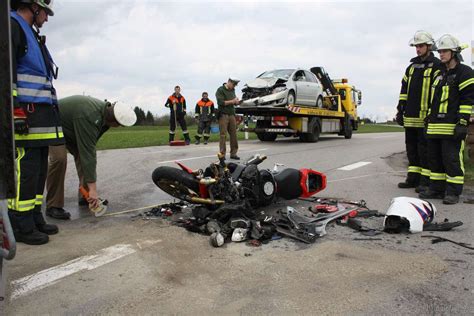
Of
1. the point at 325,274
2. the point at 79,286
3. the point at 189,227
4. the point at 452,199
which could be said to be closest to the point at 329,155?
the point at 452,199

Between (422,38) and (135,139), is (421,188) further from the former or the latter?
(135,139)

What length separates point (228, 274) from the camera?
323 cm

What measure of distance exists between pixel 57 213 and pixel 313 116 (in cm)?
1260

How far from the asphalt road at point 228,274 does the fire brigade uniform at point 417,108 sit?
195 cm

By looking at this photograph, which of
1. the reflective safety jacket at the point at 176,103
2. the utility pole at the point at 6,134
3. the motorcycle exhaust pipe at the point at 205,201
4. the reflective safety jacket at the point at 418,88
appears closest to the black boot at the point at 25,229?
the motorcycle exhaust pipe at the point at 205,201

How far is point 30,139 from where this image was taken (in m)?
3.86

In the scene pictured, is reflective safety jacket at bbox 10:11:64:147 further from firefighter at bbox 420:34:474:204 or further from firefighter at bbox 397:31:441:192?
firefighter at bbox 397:31:441:192

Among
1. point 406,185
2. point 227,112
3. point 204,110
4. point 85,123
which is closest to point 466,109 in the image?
point 406,185

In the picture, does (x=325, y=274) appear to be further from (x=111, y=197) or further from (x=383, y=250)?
(x=111, y=197)

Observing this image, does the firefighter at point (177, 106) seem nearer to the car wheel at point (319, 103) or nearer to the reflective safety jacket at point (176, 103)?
the reflective safety jacket at point (176, 103)

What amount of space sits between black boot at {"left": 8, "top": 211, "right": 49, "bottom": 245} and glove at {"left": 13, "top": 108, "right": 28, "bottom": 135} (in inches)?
29.0

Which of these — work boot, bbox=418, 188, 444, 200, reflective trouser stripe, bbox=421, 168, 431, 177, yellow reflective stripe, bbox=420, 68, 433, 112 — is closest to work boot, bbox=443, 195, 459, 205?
work boot, bbox=418, 188, 444, 200

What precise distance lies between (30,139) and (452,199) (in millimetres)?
4980

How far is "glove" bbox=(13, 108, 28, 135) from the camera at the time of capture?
11.8 ft
